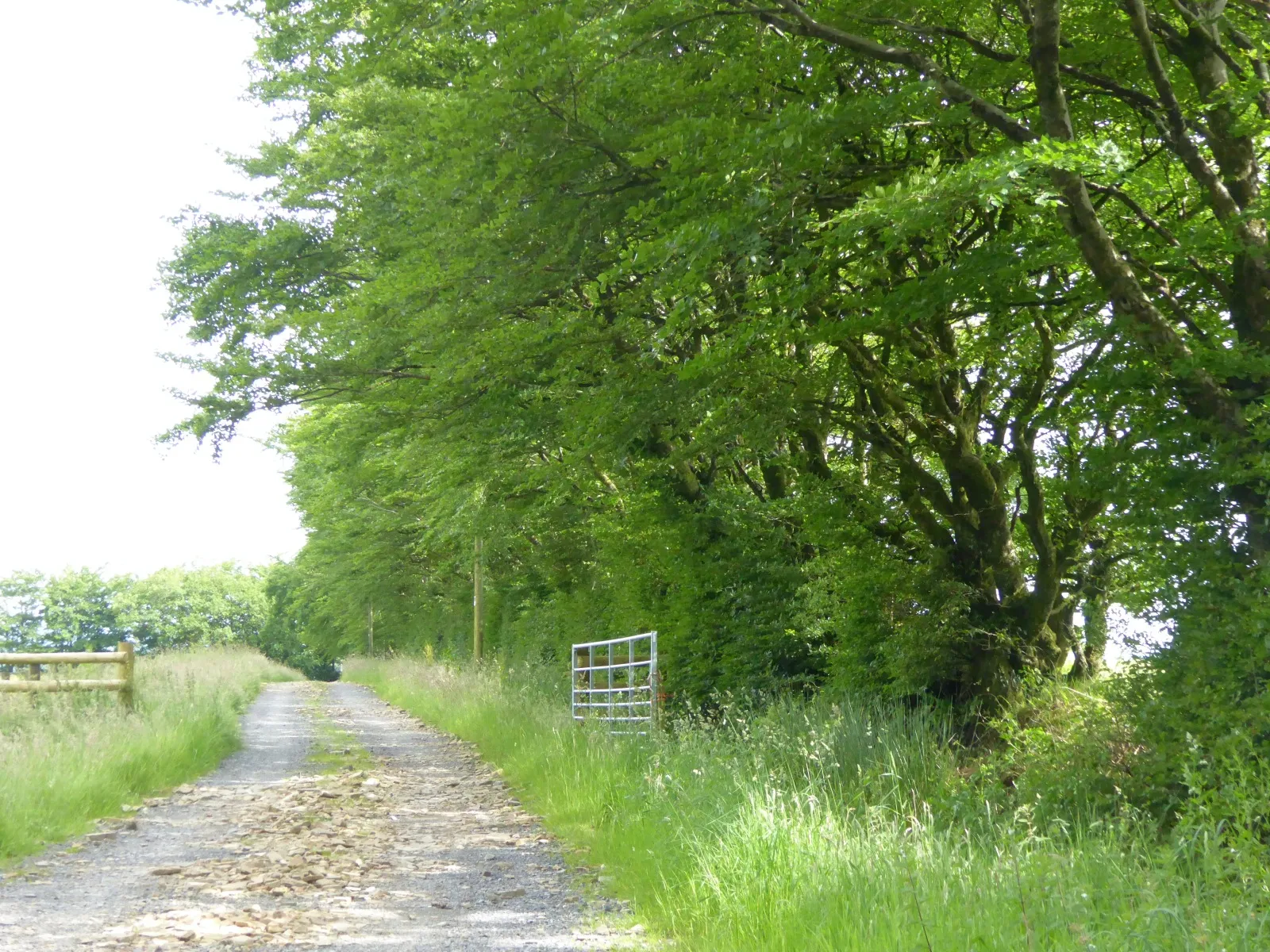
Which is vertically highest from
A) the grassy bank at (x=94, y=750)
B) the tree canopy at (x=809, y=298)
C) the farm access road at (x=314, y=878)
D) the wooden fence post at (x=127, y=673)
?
the tree canopy at (x=809, y=298)

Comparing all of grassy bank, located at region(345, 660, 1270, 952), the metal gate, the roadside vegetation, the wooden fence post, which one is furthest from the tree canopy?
the wooden fence post

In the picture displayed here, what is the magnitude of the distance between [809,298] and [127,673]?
11532 millimetres

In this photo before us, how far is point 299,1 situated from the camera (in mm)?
14352

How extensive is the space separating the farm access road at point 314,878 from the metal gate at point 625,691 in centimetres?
197

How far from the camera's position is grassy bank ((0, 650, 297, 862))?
9.41 m

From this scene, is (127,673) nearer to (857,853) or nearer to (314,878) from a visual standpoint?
(314,878)

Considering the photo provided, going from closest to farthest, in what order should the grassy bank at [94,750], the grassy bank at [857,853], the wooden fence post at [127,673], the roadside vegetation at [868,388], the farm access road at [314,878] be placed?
the grassy bank at [857,853] < the farm access road at [314,878] < the roadside vegetation at [868,388] < the grassy bank at [94,750] < the wooden fence post at [127,673]

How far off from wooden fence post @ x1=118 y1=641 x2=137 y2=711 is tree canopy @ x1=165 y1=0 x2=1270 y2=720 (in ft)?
10.7

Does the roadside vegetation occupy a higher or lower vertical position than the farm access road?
higher

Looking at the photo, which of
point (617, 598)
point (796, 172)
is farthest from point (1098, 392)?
point (617, 598)

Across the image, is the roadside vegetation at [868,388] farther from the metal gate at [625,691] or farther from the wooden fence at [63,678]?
the wooden fence at [63,678]

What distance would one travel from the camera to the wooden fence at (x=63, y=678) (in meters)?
14.0

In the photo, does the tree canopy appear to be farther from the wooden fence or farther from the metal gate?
the wooden fence

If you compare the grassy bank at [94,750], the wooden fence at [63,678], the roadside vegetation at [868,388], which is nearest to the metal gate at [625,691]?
the roadside vegetation at [868,388]
